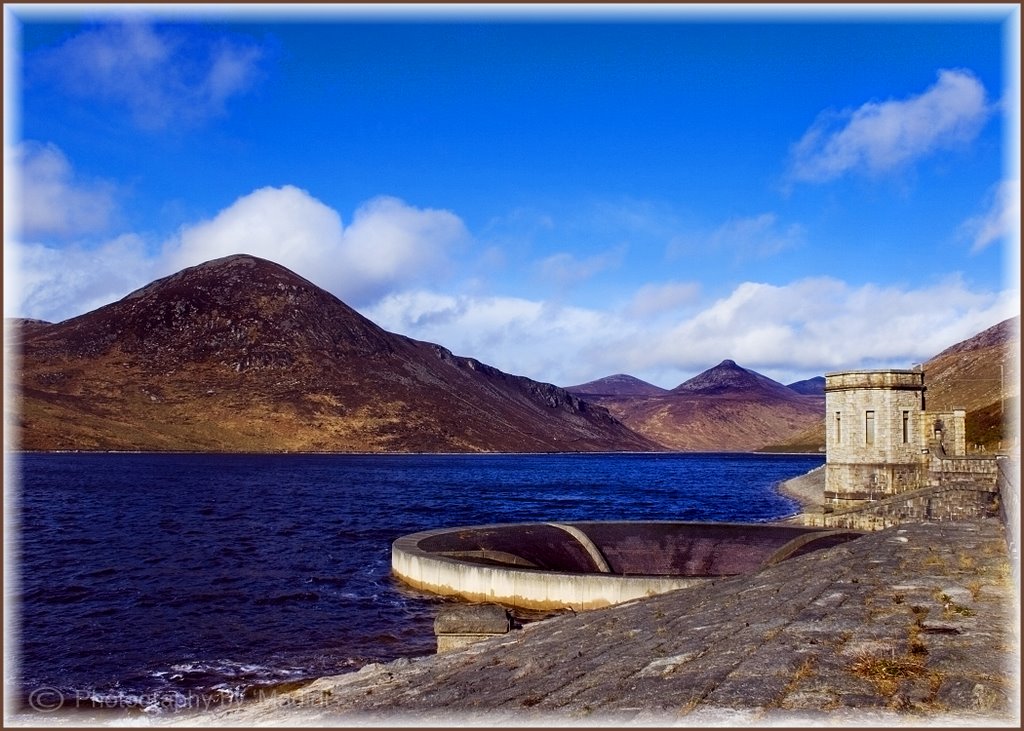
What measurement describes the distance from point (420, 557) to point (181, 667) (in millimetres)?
7594

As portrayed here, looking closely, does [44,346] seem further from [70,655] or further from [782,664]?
[782,664]

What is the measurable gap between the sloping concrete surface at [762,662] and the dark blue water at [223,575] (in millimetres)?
9473

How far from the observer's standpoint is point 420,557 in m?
25.2

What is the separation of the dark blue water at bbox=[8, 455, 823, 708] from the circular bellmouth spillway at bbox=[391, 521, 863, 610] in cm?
125

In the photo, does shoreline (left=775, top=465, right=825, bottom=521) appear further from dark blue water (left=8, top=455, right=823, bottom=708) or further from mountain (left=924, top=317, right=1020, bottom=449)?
mountain (left=924, top=317, right=1020, bottom=449)

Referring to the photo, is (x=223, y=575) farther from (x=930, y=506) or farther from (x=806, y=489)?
(x=806, y=489)

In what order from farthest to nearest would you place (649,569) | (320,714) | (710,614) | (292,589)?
(292,589) → (649,569) → (710,614) → (320,714)

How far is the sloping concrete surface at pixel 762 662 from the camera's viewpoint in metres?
5.13

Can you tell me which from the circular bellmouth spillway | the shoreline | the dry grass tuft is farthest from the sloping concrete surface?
the shoreline

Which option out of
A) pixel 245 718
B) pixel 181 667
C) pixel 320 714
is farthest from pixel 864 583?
pixel 181 667

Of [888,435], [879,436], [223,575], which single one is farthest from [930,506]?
[223,575]

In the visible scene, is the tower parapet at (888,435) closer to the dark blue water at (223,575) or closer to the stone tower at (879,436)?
the stone tower at (879,436)

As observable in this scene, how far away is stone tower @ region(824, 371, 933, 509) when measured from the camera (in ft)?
108

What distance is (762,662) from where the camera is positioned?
6.17m
